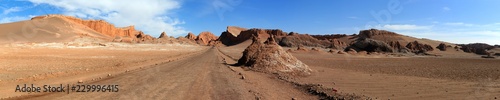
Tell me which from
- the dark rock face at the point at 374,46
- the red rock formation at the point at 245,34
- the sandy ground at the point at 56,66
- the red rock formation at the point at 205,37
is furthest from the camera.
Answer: the red rock formation at the point at 205,37

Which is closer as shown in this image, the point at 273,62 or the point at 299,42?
the point at 273,62

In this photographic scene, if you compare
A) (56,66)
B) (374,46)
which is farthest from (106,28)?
(56,66)

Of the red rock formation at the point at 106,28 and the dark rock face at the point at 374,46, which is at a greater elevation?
the red rock formation at the point at 106,28

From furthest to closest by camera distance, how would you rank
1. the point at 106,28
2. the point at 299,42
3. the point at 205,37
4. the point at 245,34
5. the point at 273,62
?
the point at 205,37 → the point at 245,34 → the point at 106,28 → the point at 299,42 → the point at 273,62

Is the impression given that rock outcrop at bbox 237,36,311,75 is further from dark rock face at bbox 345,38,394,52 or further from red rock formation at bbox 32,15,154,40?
red rock formation at bbox 32,15,154,40

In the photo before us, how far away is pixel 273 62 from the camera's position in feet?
51.1

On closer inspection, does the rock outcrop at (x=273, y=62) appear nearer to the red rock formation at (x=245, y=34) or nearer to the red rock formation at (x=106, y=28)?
the red rock formation at (x=106, y=28)

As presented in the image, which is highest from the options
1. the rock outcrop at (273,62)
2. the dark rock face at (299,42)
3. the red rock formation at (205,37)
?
the red rock formation at (205,37)

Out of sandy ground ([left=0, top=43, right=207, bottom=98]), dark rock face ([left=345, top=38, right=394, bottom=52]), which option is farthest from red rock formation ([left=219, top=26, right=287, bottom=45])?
sandy ground ([left=0, top=43, right=207, bottom=98])

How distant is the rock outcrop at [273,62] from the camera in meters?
15.0

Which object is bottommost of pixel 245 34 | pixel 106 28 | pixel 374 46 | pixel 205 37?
pixel 374 46

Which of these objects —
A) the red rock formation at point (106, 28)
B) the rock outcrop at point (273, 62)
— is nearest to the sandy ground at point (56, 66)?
the rock outcrop at point (273, 62)

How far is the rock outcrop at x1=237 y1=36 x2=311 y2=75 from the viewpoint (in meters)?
15.0

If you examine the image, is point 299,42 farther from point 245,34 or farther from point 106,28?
point 106,28
